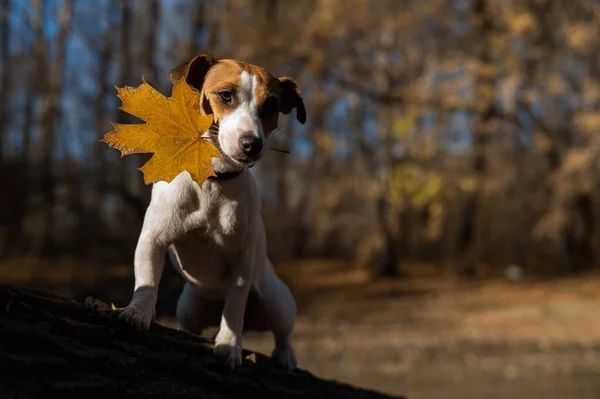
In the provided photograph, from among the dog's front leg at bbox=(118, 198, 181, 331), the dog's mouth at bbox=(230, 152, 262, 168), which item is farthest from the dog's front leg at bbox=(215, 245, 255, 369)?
the dog's mouth at bbox=(230, 152, 262, 168)

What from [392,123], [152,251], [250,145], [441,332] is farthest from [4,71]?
[250,145]

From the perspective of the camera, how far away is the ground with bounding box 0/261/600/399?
7602 millimetres

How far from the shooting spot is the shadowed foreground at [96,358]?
159 centimetres

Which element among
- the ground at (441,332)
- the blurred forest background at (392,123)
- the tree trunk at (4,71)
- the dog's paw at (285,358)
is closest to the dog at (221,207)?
the dog's paw at (285,358)

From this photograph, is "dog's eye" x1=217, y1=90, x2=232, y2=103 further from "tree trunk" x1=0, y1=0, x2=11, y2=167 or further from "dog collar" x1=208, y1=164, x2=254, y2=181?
"tree trunk" x1=0, y1=0, x2=11, y2=167

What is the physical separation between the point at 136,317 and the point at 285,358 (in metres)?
0.97

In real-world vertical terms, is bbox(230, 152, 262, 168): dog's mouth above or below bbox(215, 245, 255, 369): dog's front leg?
above

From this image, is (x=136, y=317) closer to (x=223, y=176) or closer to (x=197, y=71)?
(x=223, y=176)

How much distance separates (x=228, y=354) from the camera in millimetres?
2207

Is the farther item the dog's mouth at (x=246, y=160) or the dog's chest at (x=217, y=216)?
the dog's chest at (x=217, y=216)

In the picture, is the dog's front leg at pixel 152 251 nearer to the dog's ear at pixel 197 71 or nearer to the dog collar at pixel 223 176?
the dog collar at pixel 223 176

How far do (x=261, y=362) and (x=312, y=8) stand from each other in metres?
16.6

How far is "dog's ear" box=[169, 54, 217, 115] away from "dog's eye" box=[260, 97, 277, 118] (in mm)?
177

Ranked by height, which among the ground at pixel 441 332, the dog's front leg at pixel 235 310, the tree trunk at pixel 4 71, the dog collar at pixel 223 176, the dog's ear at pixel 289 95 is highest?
the tree trunk at pixel 4 71
